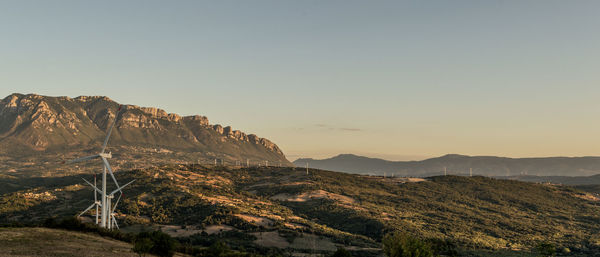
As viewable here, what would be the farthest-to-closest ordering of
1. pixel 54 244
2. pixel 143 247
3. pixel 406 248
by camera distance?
pixel 406 248 → pixel 54 244 → pixel 143 247

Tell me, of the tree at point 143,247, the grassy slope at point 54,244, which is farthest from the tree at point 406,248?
the grassy slope at point 54,244

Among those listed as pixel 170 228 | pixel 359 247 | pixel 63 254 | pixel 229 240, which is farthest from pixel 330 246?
pixel 63 254

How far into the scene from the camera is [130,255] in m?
78.6

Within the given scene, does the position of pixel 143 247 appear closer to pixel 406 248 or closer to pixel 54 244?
pixel 54 244

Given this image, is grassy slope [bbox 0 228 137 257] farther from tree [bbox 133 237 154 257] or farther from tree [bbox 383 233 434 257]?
tree [bbox 383 233 434 257]

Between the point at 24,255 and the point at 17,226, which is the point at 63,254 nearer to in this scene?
the point at 24,255

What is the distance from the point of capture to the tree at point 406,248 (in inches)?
3981

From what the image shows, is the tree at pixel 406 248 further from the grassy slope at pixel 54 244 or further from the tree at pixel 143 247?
the grassy slope at pixel 54 244

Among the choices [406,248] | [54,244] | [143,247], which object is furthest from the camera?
[406,248]

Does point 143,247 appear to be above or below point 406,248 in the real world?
above

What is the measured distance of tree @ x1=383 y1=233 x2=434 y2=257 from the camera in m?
101

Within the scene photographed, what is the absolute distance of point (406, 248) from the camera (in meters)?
104

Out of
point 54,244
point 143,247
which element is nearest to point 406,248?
point 143,247

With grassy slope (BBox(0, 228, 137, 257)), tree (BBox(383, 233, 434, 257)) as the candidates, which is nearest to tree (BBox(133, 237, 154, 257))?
grassy slope (BBox(0, 228, 137, 257))
